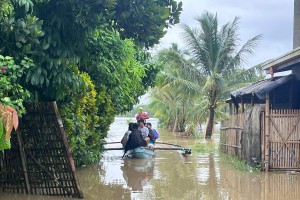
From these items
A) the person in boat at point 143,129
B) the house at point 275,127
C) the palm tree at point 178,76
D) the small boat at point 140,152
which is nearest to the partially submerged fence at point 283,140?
the house at point 275,127

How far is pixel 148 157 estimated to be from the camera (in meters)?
15.4

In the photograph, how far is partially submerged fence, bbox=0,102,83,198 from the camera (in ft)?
26.0

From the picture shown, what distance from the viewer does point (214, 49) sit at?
2341 cm

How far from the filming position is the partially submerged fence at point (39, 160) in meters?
7.94

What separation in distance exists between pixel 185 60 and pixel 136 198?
647 inches

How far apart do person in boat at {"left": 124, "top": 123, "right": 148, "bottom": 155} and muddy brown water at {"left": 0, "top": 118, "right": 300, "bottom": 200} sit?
643 millimetres

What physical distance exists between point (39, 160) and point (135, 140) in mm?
6909

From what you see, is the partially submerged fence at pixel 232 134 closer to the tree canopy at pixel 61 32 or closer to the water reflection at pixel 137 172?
the water reflection at pixel 137 172

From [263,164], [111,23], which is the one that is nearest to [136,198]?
[111,23]

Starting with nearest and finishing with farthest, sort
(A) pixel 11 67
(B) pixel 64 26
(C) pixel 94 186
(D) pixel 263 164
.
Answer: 1. (A) pixel 11 67
2. (B) pixel 64 26
3. (C) pixel 94 186
4. (D) pixel 263 164

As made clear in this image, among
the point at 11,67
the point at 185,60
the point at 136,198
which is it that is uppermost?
the point at 185,60

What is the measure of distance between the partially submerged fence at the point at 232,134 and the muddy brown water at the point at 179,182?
0.70 m

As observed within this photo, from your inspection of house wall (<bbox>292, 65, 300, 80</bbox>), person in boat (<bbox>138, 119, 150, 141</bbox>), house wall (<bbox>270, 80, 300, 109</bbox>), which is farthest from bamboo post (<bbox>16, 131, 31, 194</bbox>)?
house wall (<bbox>270, 80, 300, 109</bbox>)

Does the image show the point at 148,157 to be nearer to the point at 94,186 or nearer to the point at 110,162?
the point at 110,162
